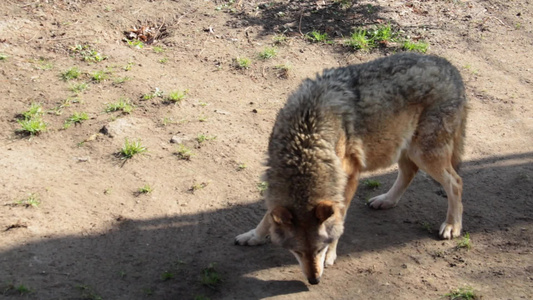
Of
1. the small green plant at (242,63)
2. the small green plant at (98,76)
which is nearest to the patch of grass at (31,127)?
the small green plant at (98,76)

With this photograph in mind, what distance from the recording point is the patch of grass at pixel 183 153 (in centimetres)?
723

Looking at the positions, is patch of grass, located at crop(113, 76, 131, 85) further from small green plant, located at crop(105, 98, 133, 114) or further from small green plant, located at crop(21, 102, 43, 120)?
small green plant, located at crop(21, 102, 43, 120)

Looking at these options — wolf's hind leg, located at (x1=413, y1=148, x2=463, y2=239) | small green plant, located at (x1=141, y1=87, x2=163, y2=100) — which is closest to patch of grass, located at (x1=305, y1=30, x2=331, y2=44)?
small green plant, located at (x1=141, y1=87, x2=163, y2=100)

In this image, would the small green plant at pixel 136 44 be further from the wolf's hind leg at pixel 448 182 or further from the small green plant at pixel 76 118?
the wolf's hind leg at pixel 448 182

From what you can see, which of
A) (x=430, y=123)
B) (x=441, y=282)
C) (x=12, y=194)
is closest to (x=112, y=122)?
(x=12, y=194)

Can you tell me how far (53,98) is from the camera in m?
7.96

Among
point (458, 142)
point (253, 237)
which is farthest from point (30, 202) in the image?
point (458, 142)

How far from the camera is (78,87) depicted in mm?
8211

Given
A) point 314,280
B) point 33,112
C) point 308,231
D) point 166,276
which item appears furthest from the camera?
point 33,112

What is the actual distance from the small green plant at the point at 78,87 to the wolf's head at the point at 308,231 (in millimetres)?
4579

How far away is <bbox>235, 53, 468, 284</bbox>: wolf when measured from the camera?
5012 mm

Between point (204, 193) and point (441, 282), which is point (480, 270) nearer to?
point (441, 282)

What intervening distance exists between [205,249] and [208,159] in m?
1.76

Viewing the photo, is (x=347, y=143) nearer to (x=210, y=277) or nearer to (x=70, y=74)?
(x=210, y=277)
